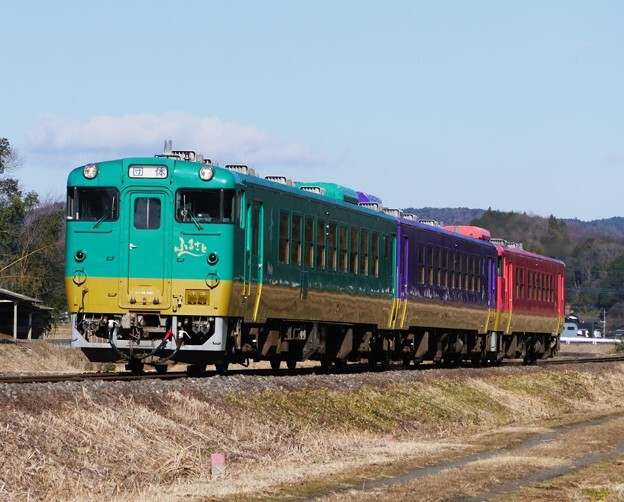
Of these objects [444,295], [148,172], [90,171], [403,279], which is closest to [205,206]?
[148,172]

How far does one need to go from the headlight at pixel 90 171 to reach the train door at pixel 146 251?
68cm

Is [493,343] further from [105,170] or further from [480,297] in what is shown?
[105,170]

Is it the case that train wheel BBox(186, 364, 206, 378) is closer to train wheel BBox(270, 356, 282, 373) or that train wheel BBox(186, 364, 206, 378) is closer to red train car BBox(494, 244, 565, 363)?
train wheel BBox(270, 356, 282, 373)

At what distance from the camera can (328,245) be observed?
26.7m

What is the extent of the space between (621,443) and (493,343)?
60.3 ft

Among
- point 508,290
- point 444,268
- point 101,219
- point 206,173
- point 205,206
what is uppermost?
point 206,173

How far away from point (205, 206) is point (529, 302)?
79.7ft

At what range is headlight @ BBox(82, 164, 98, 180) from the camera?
73.3ft

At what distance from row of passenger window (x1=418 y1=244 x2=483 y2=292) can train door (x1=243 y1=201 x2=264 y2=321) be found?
10.7m

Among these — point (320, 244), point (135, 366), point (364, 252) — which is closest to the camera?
point (135, 366)

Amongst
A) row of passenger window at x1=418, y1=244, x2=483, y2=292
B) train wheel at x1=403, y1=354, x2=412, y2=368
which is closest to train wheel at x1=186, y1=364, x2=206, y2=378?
train wheel at x1=403, y1=354, x2=412, y2=368


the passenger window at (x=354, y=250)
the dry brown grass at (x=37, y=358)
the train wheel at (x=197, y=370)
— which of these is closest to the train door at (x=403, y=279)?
the passenger window at (x=354, y=250)

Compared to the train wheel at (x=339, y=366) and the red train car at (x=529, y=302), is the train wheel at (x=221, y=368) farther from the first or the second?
the red train car at (x=529, y=302)

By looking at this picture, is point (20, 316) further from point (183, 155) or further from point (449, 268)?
point (183, 155)
